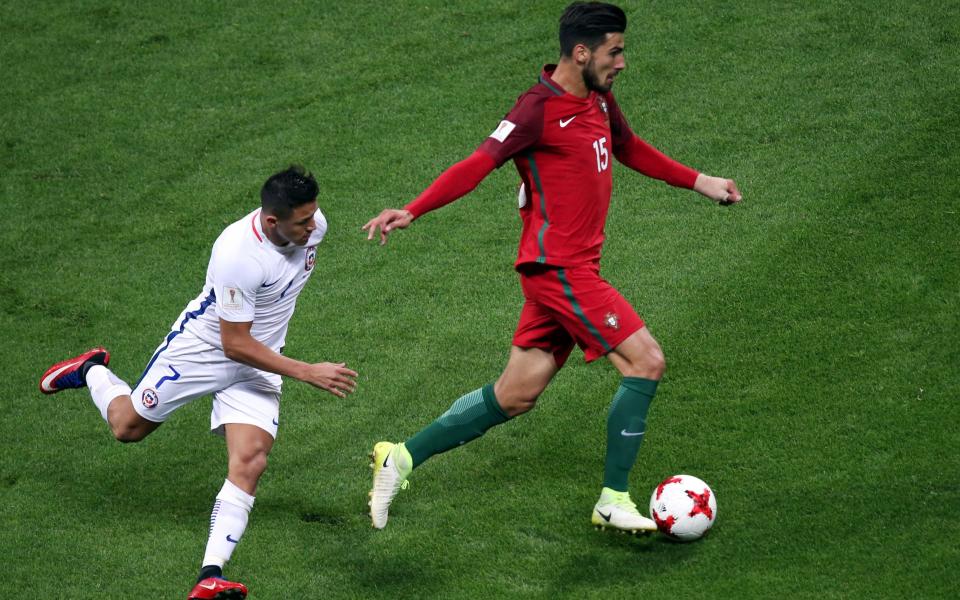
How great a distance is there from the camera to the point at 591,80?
5.75m

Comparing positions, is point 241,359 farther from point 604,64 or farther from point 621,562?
point 604,64

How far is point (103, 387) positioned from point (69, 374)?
0.48m

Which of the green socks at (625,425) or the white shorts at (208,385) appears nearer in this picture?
the green socks at (625,425)

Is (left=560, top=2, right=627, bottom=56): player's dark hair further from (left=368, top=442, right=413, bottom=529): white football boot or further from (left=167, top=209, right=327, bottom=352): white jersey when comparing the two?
(left=368, top=442, right=413, bottom=529): white football boot

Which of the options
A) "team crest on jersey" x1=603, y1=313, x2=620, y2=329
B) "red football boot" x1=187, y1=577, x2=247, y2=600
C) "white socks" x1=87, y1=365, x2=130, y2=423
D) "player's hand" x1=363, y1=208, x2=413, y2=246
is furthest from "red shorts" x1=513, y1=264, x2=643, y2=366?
"white socks" x1=87, y1=365, x2=130, y2=423

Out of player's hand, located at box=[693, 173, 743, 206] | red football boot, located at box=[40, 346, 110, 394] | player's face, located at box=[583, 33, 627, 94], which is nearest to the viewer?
player's face, located at box=[583, 33, 627, 94]

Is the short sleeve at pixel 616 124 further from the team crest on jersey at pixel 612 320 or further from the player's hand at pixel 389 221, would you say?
the player's hand at pixel 389 221

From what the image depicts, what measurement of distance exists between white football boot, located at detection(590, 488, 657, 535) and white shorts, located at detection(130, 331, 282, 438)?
1711 mm

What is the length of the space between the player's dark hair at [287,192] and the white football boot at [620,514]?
205 cm

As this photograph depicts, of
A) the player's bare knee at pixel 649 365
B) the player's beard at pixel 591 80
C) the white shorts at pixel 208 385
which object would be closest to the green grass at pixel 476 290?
the white shorts at pixel 208 385

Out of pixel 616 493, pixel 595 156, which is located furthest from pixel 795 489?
pixel 595 156

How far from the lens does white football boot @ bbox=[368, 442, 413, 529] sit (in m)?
6.16

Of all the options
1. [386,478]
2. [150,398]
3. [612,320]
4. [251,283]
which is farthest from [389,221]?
[150,398]

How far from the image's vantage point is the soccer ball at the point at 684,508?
5.75m
